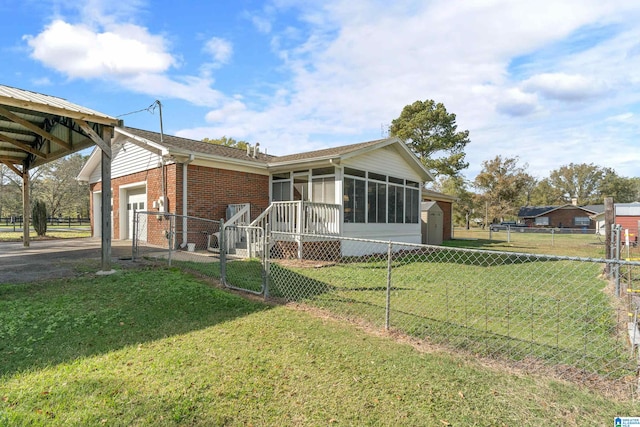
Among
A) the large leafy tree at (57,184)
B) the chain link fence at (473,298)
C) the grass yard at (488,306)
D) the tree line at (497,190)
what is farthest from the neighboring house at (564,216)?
the large leafy tree at (57,184)

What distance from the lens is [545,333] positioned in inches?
164

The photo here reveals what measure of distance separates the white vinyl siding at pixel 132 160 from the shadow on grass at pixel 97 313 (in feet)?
21.7

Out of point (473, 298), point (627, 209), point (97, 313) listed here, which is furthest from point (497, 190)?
point (97, 313)

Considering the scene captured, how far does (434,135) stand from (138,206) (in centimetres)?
2802

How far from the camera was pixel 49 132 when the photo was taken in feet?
31.1

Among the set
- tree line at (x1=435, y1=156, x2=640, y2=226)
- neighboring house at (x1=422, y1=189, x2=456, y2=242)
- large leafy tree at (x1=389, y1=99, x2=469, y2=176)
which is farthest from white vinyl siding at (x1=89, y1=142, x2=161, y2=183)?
tree line at (x1=435, y1=156, x2=640, y2=226)

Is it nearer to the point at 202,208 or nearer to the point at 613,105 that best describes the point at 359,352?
the point at 202,208

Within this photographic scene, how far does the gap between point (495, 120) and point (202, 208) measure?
967 inches

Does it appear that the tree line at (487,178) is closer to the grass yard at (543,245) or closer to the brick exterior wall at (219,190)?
the grass yard at (543,245)

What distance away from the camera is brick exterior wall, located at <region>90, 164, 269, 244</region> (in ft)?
34.3

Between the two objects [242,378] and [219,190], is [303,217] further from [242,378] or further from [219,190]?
[242,378]

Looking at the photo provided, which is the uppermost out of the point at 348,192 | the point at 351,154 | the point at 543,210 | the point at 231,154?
the point at 231,154

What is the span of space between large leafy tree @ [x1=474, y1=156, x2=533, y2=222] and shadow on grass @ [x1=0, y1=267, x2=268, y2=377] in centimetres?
4498

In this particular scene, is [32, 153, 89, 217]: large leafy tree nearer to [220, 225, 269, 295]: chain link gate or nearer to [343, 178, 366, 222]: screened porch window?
[220, 225, 269, 295]: chain link gate
